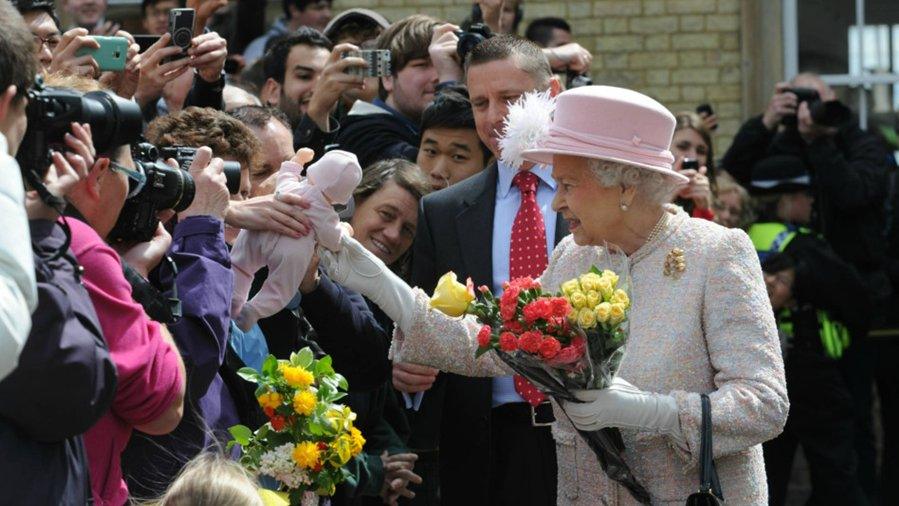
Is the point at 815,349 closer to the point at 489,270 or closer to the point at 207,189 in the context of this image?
the point at 489,270

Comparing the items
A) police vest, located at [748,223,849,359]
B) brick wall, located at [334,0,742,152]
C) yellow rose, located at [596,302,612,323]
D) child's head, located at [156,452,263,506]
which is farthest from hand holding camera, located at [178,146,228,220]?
brick wall, located at [334,0,742,152]

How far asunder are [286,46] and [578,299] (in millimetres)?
3914

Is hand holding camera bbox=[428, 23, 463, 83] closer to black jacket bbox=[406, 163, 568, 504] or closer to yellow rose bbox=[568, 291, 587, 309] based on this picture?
black jacket bbox=[406, 163, 568, 504]

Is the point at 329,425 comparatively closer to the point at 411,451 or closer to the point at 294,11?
the point at 411,451

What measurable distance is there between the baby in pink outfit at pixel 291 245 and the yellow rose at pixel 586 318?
0.82 metres

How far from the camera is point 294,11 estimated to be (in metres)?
9.15

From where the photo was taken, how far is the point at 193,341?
3453 millimetres

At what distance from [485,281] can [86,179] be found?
6.51ft

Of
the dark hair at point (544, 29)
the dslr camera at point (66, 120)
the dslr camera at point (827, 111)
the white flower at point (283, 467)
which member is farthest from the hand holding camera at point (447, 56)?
the dslr camera at point (66, 120)

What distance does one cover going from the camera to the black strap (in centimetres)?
380

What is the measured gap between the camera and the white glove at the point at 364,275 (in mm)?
4152

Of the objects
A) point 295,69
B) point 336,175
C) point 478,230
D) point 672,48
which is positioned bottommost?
point 672,48

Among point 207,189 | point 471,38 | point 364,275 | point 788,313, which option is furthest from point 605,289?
point 788,313

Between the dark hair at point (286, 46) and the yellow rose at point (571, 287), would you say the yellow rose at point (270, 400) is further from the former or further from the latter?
the dark hair at point (286, 46)
